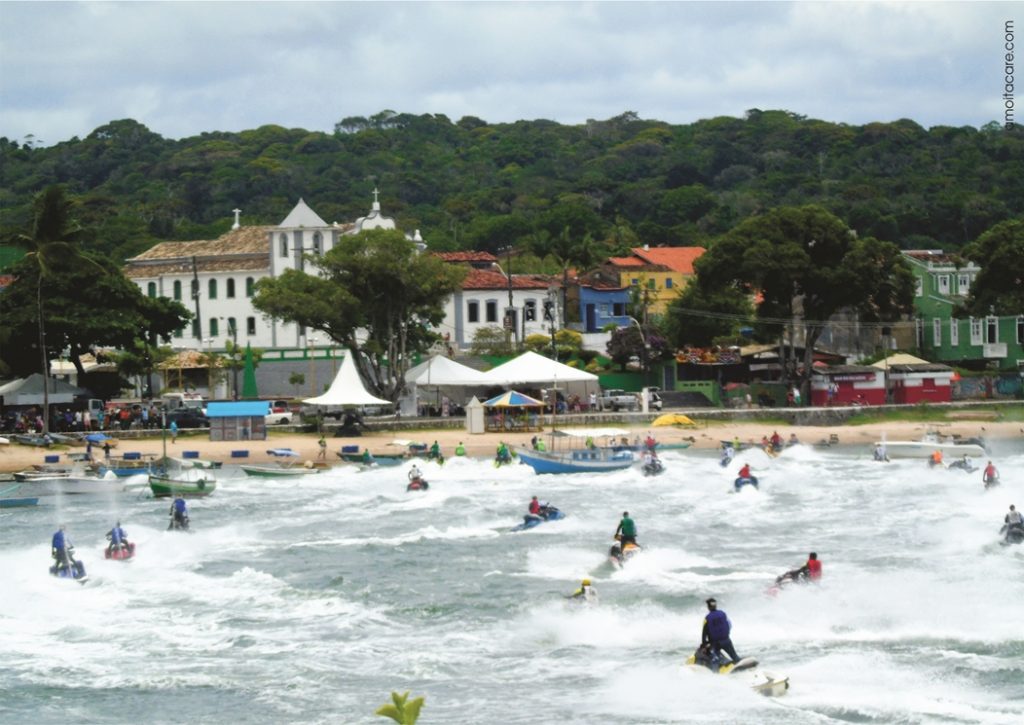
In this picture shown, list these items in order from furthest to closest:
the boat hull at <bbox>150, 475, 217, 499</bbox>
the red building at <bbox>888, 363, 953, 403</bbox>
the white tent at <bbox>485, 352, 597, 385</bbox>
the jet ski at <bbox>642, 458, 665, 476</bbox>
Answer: the red building at <bbox>888, 363, 953, 403</bbox>
the white tent at <bbox>485, 352, 597, 385</bbox>
the jet ski at <bbox>642, 458, 665, 476</bbox>
the boat hull at <bbox>150, 475, 217, 499</bbox>

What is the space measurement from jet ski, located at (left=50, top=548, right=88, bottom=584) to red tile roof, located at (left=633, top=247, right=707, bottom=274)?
68.6 metres

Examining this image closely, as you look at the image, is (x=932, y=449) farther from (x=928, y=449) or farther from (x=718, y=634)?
(x=718, y=634)

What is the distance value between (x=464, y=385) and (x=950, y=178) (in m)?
94.5

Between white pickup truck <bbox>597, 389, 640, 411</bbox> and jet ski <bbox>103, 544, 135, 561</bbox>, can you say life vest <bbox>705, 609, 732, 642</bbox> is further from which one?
white pickup truck <bbox>597, 389, 640, 411</bbox>

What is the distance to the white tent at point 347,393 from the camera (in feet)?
214

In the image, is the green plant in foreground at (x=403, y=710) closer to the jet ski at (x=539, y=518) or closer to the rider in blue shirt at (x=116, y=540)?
the rider in blue shirt at (x=116, y=540)

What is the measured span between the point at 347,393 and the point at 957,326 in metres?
37.4

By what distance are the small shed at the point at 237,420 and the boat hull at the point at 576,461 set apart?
13172 millimetres

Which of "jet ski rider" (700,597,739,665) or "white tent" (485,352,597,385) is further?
"white tent" (485,352,597,385)

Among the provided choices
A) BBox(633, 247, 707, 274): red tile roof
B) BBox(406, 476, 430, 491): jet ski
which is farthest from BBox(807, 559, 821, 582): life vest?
BBox(633, 247, 707, 274): red tile roof

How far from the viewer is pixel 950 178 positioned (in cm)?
15425

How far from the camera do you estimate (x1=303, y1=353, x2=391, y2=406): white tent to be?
214ft

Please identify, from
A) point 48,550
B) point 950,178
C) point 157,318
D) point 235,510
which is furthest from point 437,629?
point 950,178

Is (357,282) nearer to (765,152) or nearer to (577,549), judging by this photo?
(577,549)
